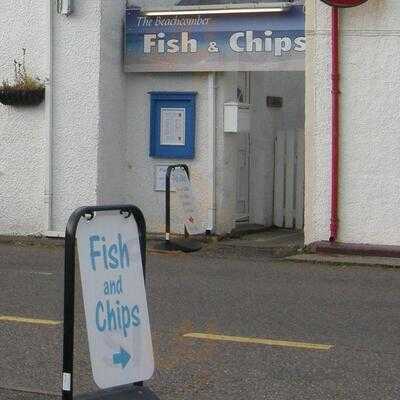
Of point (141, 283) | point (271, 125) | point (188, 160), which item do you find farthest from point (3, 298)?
point (271, 125)

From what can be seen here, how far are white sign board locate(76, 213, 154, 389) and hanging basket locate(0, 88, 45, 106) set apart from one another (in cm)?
1062

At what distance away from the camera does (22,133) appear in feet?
55.3

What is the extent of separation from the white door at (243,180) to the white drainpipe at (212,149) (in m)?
0.95

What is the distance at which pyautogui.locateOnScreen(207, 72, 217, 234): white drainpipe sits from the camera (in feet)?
53.9

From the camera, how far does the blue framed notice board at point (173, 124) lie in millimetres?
16594

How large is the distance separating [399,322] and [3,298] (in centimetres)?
391

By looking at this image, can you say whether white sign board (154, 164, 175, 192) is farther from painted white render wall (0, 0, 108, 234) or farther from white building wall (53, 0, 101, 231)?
white building wall (53, 0, 101, 231)

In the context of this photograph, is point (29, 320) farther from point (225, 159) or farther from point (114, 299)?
point (225, 159)

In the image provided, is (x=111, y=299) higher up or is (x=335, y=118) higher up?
(x=335, y=118)

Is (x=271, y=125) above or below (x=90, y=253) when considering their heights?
above

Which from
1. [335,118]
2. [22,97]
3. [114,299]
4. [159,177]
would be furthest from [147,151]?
[114,299]

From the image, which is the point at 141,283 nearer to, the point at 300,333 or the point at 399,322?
the point at 300,333

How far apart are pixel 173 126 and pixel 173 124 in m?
0.03

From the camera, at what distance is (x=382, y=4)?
1433 cm
